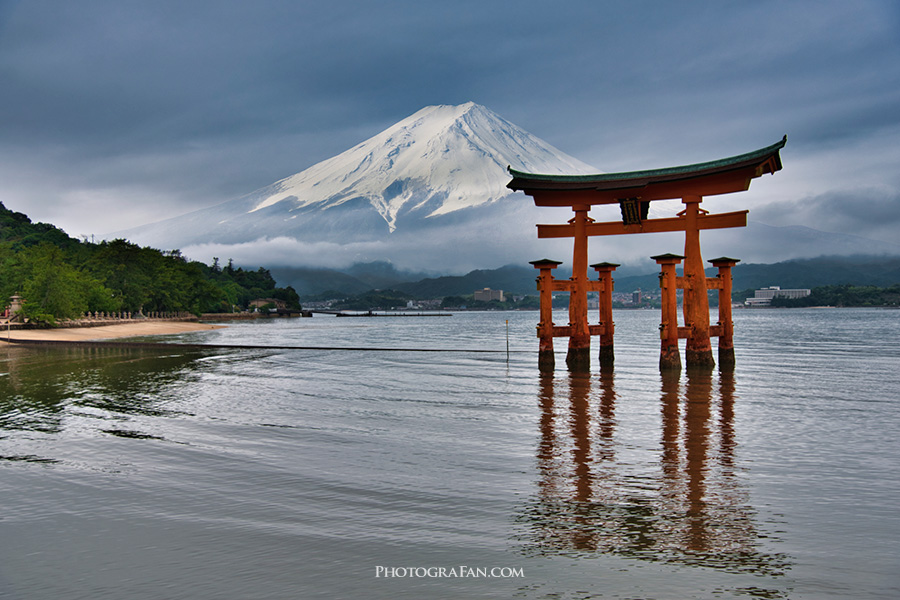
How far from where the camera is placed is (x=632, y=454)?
912cm

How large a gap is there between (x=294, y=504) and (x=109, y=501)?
2186mm

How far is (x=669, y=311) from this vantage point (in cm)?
2036

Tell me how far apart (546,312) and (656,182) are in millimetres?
5837

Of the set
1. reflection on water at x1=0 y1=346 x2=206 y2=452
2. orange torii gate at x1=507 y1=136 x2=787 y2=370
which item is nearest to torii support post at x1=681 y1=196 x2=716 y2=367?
orange torii gate at x1=507 y1=136 x2=787 y2=370

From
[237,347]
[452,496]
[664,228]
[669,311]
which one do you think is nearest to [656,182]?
[664,228]

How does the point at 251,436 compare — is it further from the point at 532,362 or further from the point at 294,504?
the point at 532,362

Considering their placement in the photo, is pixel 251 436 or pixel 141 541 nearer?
pixel 141 541

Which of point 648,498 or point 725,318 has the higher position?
point 725,318

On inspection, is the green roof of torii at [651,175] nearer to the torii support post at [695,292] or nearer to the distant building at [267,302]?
the torii support post at [695,292]

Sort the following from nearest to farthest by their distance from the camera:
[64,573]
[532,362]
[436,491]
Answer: [64,573] → [436,491] → [532,362]

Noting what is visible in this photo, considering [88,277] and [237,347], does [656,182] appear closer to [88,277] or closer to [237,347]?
[237,347]

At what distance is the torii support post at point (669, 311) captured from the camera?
20.0 meters

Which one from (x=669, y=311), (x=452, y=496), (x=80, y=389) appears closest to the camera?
(x=452, y=496)

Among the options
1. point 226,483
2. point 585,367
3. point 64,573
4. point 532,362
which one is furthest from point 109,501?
point 532,362
